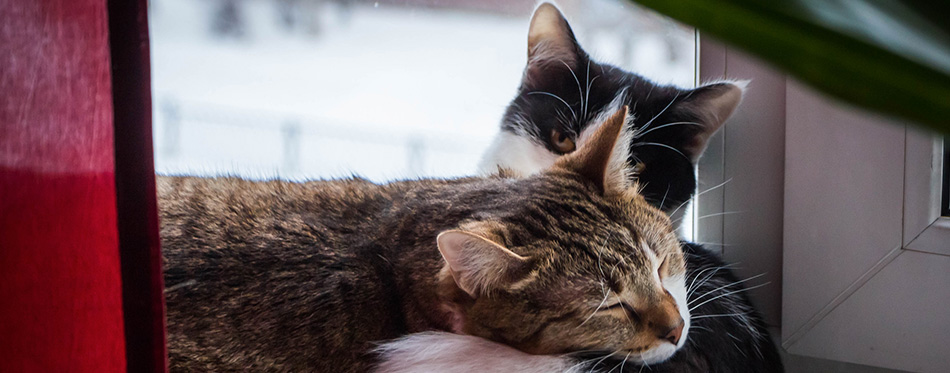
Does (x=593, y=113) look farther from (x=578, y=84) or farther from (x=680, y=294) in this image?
(x=680, y=294)

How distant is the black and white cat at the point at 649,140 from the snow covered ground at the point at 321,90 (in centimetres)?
10

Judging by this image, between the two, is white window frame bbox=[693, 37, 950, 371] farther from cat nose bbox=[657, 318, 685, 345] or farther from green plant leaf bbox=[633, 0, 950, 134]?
green plant leaf bbox=[633, 0, 950, 134]

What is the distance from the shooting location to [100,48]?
493 millimetres

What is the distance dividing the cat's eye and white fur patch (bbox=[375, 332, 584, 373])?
1.20ft

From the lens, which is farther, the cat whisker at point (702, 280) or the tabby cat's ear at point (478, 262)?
the cat whisker at point (702, 280)

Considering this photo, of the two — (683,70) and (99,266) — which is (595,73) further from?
(99,266)

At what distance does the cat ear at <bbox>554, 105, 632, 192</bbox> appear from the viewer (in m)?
0.70

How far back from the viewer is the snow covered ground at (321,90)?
0.73m

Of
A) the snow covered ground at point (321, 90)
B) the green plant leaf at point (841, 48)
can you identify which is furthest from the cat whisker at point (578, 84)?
the green plant leaf at point (841, 48)

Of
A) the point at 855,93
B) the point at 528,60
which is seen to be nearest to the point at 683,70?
the point at 528,60

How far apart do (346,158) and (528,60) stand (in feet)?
0.91

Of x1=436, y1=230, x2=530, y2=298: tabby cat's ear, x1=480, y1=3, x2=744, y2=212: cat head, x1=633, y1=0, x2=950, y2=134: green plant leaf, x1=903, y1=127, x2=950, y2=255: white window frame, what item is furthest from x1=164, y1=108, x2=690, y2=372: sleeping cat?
x1=633, y1=0, x2=950, y2=134: green plant leaf

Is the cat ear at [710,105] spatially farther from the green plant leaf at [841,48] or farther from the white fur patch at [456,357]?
the green plant leaf at [841,48]

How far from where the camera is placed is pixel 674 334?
651 millimetres
